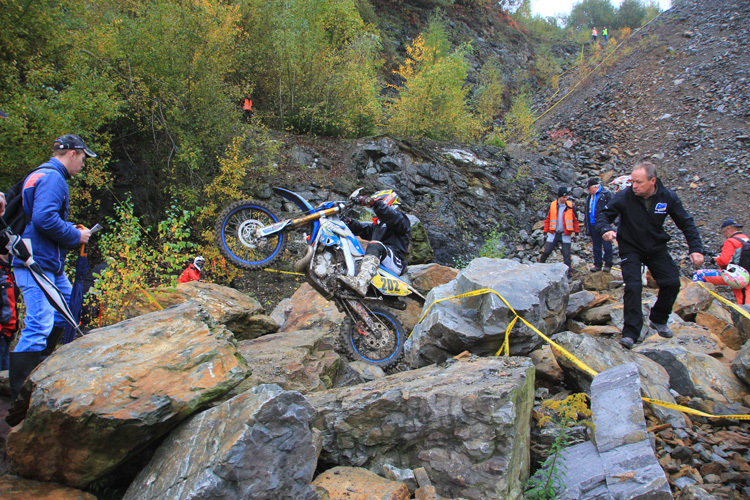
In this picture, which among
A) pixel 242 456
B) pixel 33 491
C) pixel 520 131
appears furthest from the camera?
pixel 520 131

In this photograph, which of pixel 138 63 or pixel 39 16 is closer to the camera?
pixel 39 16

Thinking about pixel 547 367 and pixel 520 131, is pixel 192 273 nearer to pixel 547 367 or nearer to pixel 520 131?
pixel 547 367

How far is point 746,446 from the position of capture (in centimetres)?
338

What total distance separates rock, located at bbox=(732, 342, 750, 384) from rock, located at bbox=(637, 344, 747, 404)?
2.2 inches

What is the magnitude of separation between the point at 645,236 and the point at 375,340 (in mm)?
3440

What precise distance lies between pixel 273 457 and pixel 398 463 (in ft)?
3.64

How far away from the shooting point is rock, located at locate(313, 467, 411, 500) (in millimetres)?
2586

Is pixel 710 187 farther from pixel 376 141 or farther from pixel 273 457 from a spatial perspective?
pixel 273 457

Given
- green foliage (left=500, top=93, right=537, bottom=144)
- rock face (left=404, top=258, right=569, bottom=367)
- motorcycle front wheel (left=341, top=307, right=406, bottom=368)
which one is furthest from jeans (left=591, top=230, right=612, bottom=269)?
green foliage (left=500, top=93, right=537, bottom=144)

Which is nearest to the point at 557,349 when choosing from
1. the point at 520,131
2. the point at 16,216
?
the point at 16,216

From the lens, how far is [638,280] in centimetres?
465

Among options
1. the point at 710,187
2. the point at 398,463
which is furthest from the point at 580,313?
the point at 710,187

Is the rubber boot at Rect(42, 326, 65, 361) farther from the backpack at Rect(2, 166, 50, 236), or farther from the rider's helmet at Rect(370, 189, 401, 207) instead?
the rider's helmet at Rect(370, 189, 401, 207)

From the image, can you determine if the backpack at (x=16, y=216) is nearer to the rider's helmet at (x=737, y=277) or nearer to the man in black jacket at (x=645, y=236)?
the man in black jacket at (x=645, y=236)
